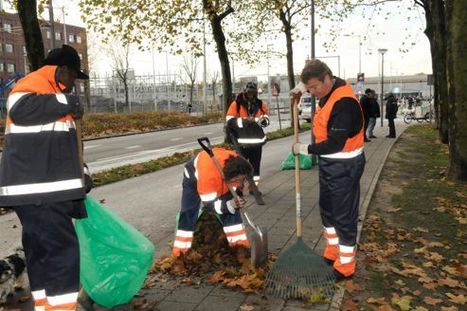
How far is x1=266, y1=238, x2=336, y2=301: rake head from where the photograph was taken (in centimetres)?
428

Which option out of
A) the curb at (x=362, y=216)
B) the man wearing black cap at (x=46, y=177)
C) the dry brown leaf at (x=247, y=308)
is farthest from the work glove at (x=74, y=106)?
the curb at (x=362, y=216)

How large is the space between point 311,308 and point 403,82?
131 meters

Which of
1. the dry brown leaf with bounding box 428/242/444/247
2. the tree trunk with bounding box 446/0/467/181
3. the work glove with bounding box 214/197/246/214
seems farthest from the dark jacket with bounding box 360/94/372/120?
the work glove with bounding box 214/197/246/214

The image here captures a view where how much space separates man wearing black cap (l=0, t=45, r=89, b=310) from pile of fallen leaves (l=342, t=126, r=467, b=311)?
88.2 inches

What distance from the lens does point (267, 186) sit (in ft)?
31.7

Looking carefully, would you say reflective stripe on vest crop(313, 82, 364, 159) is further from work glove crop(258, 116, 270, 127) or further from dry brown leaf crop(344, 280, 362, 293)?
work glove crop(258, 116, 270, 127)

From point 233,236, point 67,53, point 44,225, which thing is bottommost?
point 233,236

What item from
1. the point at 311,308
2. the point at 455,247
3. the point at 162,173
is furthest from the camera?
the point at 162,173

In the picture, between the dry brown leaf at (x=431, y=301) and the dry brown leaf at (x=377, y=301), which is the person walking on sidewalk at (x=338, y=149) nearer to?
the dry brown leaf at (x=377, y=301)

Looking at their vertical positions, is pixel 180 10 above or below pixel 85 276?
above

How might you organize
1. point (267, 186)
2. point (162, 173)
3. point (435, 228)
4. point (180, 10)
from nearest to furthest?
point (435, 228) < point (267, 186) < point (162, 173) < point (180, 10)

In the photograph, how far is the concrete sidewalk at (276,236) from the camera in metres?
4.17

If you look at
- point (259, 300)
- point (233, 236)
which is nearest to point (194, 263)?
point (233, 236)

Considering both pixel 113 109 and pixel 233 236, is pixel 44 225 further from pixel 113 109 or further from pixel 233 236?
pixel 113 109
